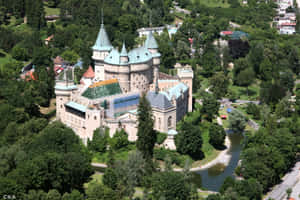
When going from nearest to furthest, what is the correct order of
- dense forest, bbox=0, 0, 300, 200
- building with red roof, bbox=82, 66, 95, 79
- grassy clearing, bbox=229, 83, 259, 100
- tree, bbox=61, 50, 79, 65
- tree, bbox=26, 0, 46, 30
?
dense forest, bbox=0, 0, 300, 200
building with red roof, bbox=82, 66, 95, 79
grassy clearing, bbox=229, 83, 259, 100
tree, bbox=61, 50, 79, 65
tree, bbox=26, 0, 46, 30

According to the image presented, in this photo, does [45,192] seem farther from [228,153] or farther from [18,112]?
[228,153]

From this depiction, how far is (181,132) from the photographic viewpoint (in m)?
90.2

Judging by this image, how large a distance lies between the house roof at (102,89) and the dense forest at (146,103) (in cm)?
734

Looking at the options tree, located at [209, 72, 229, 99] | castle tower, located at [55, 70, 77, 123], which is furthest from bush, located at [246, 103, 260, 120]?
castle tower, located at [55, 70, 77, 123]

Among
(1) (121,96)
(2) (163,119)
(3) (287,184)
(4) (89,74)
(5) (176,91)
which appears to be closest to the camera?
(3) (287,184)

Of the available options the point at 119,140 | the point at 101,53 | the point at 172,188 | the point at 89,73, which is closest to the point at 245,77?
the point at 89,73

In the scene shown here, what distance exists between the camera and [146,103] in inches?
3300

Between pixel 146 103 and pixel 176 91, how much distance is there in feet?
51.7

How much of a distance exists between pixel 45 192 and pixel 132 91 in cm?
3277

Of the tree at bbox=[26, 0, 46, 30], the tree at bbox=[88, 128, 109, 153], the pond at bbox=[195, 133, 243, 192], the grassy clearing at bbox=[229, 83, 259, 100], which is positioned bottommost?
the pond at bbox=[195, 133, 243, 192]

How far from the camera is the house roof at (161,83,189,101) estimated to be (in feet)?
311

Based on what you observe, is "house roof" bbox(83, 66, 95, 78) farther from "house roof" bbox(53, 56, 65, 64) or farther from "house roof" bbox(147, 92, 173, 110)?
"house roof" bbox(147, 92, 173, 110)

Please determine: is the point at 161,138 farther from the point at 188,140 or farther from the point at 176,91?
the point at 176,91

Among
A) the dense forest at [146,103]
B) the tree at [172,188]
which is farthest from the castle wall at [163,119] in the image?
the tree at [172,188]
